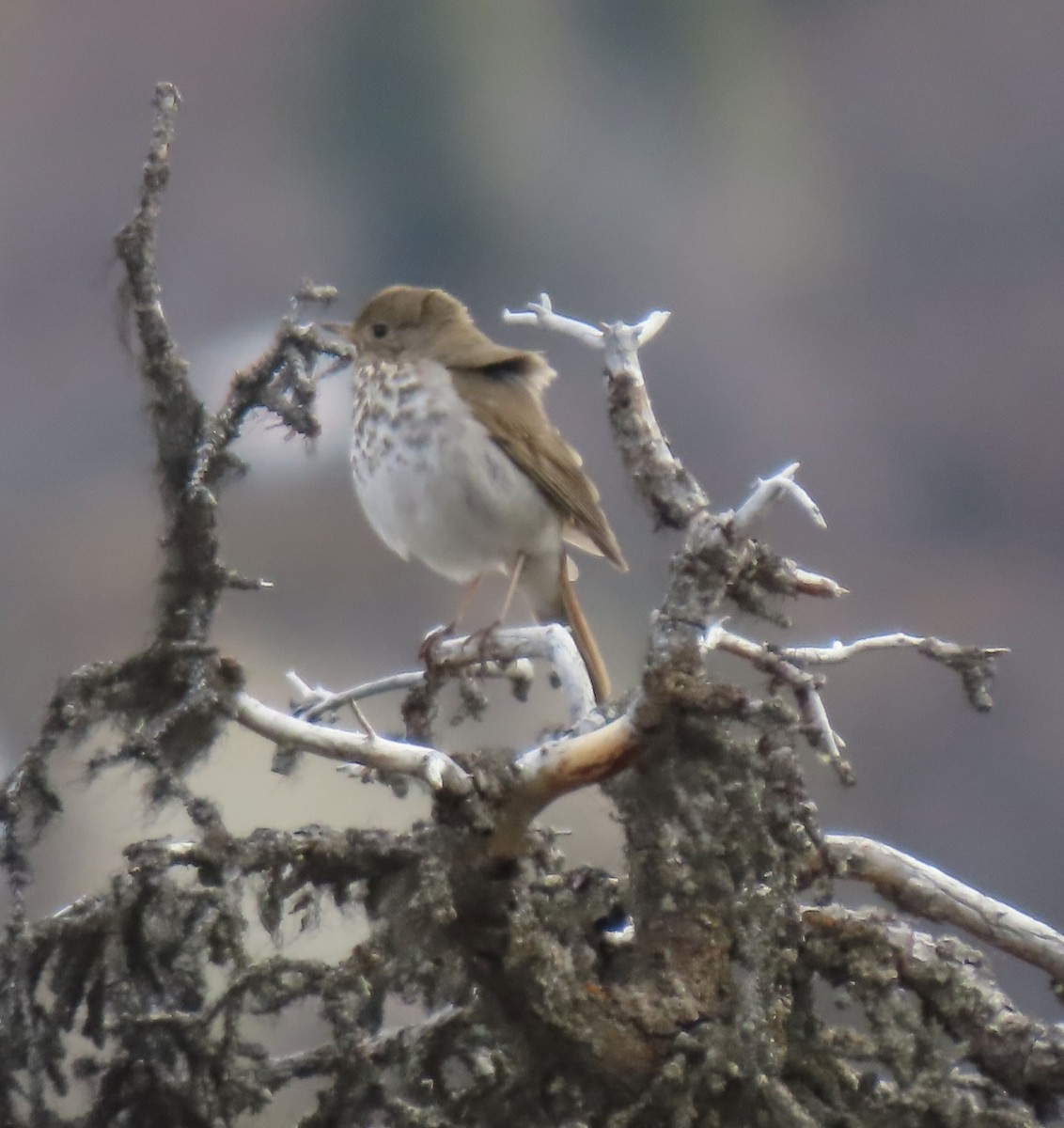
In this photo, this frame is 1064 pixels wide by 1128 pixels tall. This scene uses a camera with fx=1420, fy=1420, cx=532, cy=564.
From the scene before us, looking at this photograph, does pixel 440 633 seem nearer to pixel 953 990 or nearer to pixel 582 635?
pixel 582 635

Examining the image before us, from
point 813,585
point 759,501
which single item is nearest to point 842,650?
point 813,585

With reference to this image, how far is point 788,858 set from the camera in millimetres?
1103

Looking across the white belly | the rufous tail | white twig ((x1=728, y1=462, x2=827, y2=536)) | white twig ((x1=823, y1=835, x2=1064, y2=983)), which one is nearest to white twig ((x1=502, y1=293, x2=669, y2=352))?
the white belly

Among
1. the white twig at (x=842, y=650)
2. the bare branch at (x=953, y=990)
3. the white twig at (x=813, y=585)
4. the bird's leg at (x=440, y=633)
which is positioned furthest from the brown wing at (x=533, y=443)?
the bare branch at (x=953, y=990)

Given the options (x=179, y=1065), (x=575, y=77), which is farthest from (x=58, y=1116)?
(x=575, y=77)

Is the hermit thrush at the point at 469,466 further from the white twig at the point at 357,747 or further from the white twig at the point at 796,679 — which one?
the white twig at the point at 357,747

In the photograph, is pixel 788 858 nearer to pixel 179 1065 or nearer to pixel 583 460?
pixel 179 1065

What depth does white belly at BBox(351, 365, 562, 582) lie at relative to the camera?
1900mm

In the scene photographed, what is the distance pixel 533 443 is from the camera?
6.45ft

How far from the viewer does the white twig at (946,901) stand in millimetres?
1383

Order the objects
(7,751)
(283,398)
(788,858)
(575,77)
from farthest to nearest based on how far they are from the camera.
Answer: (575,77) → (7,751) → (283,398) → (788,858)

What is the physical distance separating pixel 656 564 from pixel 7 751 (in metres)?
0.96

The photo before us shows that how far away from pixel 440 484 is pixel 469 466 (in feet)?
0.16

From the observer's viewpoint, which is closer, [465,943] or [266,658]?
[465,943]
